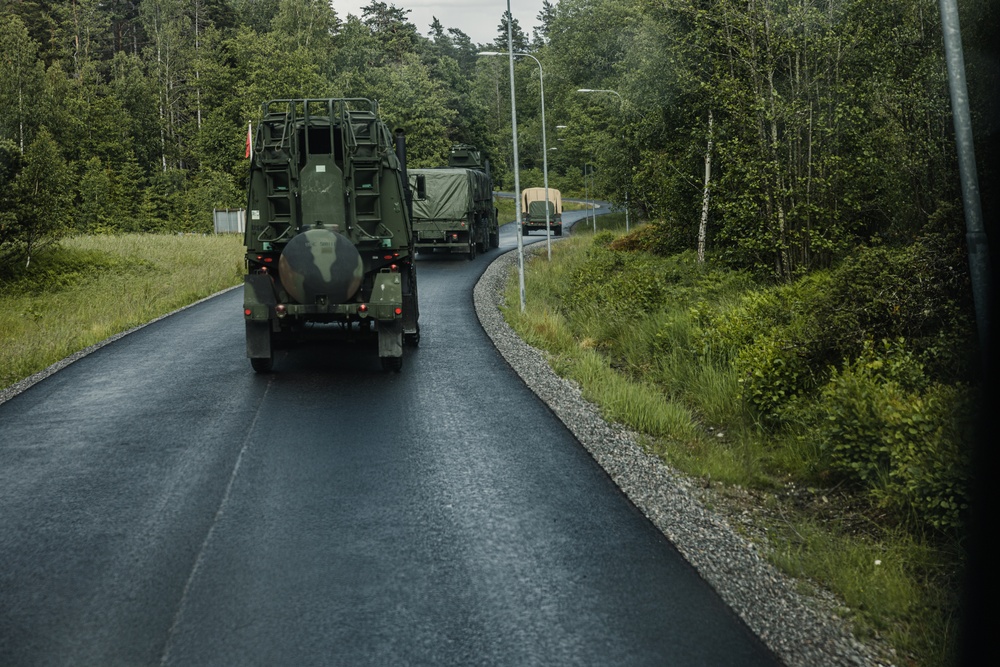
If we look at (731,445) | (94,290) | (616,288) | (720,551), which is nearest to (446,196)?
(94,290)

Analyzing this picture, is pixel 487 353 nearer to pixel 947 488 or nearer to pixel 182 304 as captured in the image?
pixel 947 488

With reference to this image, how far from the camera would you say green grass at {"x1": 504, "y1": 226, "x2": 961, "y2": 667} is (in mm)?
5172

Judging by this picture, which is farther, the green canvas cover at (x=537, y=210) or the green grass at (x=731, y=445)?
the green canvas cover at (x=537, y=210)

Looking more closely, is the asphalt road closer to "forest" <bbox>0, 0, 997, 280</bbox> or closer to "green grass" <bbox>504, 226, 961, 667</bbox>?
"green grass" <bbox>504, 226, 961, 667</bbox>

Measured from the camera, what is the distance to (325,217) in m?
12.1

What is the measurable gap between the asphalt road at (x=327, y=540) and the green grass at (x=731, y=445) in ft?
2.82

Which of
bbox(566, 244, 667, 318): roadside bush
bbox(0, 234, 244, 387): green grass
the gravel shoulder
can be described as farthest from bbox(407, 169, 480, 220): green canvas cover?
the gravel shoulder

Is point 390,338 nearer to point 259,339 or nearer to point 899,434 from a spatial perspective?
point 259,339

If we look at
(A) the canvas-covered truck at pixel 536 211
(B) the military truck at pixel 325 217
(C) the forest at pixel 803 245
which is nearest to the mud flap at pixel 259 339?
(B) the military truck at pixel 325 217

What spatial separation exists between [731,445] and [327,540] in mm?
4788

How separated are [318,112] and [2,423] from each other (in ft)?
19.5

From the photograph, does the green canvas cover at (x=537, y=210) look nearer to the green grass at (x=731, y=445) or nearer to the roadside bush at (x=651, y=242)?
the roadside bush at (x=651, y=242)

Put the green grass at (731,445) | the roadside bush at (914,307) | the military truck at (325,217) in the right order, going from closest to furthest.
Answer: the green grass at (731,445) → the roadside bush at (914,307) → the military truck at (325,217)

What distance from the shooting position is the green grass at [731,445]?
5172 millimetres
